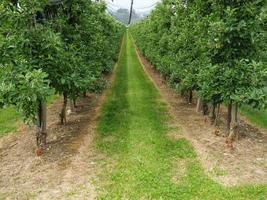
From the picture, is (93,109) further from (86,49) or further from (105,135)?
(105,135)

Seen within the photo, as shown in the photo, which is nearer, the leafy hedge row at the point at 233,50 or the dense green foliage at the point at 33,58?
the dense green foliage at the point at 33,58

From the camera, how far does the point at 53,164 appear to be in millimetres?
12547

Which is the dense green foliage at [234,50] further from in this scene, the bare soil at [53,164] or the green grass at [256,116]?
the bare soil at [53,164]

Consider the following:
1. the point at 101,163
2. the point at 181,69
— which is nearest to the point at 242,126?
the point at 181,69

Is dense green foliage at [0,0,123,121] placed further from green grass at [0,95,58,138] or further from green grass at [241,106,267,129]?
green grass at [241,106,267,129]

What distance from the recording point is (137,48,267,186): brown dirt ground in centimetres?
1159

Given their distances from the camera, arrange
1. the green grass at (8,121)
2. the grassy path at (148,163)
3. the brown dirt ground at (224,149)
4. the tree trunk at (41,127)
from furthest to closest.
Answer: the green grass at (8,121) < the tree trunk at (41,127) < the brown dirt ground at (224,149) < the grassy path at (148,163)

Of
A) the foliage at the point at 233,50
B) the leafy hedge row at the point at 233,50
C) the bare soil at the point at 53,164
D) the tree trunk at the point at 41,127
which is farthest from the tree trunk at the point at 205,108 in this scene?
the tree trunk at the point at 41,127

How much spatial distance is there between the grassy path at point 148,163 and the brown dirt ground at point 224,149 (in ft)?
1.35

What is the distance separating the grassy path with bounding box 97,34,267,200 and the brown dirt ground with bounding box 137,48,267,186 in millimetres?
412

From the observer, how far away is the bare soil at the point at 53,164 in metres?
10.7

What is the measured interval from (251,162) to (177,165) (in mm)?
2324

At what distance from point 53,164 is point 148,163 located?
2.95 metres

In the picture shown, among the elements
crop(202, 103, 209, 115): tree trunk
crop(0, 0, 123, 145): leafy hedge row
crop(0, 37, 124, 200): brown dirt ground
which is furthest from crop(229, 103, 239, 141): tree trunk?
crop(0, 0, 123, 145): leafy hedge row
